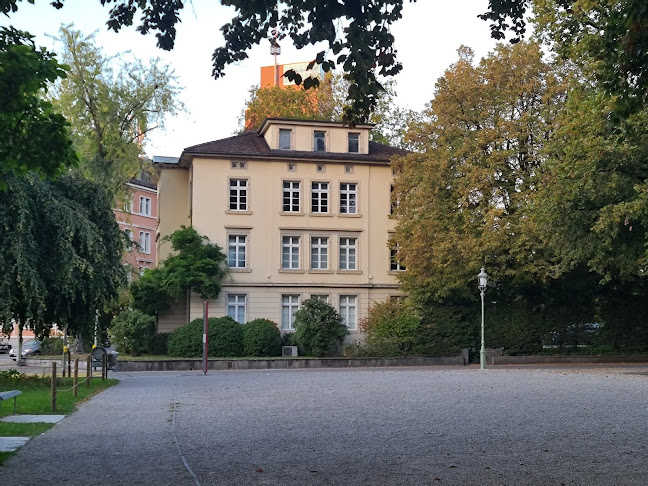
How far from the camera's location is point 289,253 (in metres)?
49.9

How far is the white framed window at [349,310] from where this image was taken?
50.2 meters

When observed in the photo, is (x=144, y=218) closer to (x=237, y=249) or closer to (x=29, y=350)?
(x=29, y=350)

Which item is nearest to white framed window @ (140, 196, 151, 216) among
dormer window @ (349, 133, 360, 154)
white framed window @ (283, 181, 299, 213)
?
white framed window @ (283, 181, 299, 213)

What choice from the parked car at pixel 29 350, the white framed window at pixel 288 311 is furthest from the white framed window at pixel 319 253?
the parked car at pixel 29 350

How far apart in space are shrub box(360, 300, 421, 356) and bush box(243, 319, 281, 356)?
4.53 metres

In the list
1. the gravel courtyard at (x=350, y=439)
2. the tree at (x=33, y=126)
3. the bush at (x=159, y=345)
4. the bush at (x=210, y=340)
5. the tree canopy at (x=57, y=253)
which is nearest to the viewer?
the gravel courtyard at (x=350, y=439)

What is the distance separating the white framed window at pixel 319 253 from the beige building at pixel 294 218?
0.17ft

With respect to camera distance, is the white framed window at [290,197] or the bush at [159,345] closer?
the bush at [159,345]

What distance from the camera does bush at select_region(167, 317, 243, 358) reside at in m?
44.3

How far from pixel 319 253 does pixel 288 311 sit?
3.50 m

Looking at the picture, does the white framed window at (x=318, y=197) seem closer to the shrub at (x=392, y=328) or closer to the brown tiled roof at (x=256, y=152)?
the brown tiled roof at (x=256, y=152)

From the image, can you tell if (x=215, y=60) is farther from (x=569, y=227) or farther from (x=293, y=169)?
(x=293, y=169)

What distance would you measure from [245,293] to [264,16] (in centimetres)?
3943

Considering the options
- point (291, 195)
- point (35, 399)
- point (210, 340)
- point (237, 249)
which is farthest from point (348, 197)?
point (35, 399)
